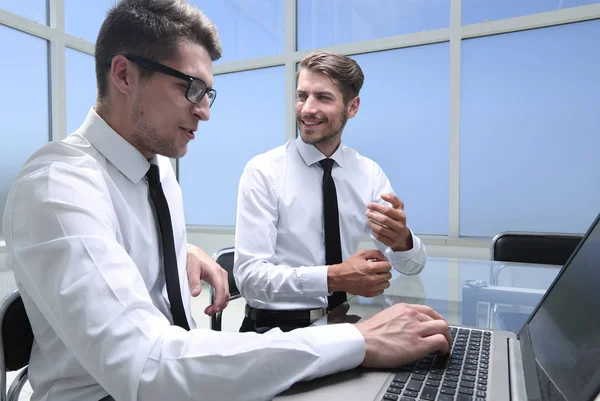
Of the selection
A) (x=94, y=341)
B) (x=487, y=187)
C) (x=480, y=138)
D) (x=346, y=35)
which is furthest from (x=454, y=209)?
(x=94, y=341)

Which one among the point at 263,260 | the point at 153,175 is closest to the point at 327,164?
the point at 263,260

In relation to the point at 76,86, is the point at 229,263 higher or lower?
lower

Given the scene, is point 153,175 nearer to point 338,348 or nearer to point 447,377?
point 338,348

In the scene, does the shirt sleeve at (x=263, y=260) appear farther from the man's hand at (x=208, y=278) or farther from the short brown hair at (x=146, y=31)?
the short brown hair at (x=146, y=31)

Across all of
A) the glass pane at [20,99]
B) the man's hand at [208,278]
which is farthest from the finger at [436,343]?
the glass pane at [20,99]

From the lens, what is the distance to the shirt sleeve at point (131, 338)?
62 centimetres

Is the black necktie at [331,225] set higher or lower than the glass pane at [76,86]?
lower

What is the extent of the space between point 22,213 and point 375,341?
0.64m

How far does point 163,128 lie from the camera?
0.98 metres

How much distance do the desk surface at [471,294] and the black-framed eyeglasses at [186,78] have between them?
0.62 m

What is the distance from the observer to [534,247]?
2.10 metres

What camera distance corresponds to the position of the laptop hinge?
1.98ft

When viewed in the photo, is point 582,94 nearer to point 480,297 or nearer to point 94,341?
point 480,297

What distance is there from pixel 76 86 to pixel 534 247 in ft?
13.2
